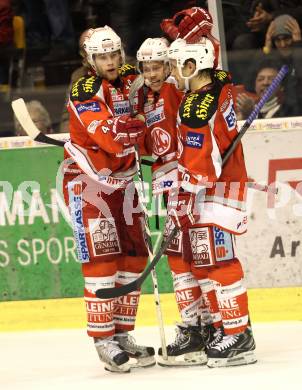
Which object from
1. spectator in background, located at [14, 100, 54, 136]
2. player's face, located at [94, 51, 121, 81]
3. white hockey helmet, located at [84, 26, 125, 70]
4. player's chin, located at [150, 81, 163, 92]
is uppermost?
white hockey helmet, located at [84, 26, 125, 70]

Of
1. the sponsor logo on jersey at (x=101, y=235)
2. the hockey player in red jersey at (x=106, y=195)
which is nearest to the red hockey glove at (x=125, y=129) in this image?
the hockey player in red jersey at (x=106, y=195)

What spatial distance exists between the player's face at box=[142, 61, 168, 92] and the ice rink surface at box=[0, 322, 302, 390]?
1.34m

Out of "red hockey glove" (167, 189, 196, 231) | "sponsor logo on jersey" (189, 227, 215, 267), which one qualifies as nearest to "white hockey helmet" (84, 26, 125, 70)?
"red hockey glove" (167, 189, 196, 231)

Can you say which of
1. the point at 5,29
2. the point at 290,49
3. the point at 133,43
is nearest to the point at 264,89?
the point at 290,49

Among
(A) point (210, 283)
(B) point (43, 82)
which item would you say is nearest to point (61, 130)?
(B) point (43, 82)

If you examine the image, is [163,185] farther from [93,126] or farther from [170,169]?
[93,126]

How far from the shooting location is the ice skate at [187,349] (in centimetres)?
648

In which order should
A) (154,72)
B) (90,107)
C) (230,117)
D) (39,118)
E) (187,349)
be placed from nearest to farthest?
(230,117) → (90,107) → (154,72) → (187,349) → (39,118)

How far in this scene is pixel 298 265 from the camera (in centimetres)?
791

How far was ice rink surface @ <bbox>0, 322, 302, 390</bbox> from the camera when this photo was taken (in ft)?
19.7

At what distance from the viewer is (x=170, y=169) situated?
6.47 metres

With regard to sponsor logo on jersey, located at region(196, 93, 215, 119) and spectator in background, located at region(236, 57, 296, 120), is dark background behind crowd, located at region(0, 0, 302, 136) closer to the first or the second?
spectator in background, located at region(236, 57, 296, 120)

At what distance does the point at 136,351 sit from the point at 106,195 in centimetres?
76

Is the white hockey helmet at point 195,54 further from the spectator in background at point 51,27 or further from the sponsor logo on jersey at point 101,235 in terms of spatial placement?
the spectator in background at point 51,27
